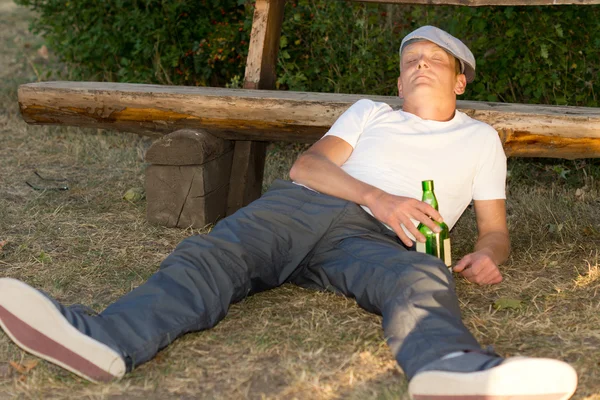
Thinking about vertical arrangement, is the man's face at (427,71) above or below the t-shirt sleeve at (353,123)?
above

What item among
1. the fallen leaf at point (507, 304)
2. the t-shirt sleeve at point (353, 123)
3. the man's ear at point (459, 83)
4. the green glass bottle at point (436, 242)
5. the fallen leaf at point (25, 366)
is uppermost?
the man's ear at point (459, 83)

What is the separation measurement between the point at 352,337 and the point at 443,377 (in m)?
0.73

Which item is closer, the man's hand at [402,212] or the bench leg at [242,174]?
the man's hand at [402,212]

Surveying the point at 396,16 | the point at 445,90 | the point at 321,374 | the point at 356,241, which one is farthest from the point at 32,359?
the point at 396,16

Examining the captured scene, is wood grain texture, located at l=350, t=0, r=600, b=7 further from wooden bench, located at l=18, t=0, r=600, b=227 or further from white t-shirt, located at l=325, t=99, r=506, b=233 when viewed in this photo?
white t-shirt, located at l=325, t=99, r=506, b=233

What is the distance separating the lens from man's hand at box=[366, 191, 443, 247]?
309 centimetres

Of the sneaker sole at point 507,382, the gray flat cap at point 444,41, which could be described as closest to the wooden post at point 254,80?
the gray flat cap at point 444,41

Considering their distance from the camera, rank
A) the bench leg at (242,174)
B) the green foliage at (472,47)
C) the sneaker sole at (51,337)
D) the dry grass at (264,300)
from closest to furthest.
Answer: the sneaker sole at (51,337)
the dry grass at (264,300)
the bench leg at (242,174)
the green foliage at (472,47)

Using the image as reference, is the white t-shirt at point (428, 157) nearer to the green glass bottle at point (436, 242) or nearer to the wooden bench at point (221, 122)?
the green glass bottle at point (436, 242)

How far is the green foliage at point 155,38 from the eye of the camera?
21.3ft

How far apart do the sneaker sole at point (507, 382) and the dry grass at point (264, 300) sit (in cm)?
27

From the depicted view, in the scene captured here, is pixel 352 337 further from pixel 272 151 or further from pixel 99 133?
pixel 99 133

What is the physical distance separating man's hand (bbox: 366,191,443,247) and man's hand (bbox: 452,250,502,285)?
30cm

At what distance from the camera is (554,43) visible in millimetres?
5316
